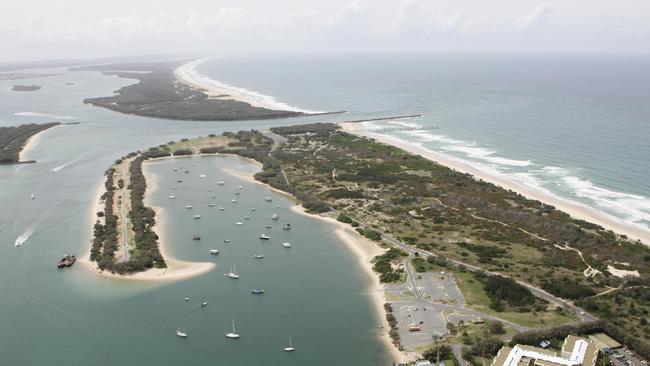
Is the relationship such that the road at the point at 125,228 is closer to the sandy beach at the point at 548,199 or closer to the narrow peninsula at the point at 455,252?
the narrow peninsula at the point at 455,252

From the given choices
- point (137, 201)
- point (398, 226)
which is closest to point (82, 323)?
point (137, 201)

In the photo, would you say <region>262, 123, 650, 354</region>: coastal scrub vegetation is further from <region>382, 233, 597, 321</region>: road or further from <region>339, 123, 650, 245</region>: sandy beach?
<region>339, 123, 650, 245</region>: sandy beach

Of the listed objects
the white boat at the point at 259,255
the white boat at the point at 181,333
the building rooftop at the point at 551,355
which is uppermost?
the building rooftop at the point at 551,355

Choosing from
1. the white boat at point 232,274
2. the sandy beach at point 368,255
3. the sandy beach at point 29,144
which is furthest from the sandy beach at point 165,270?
the sandy beach at point 29,144

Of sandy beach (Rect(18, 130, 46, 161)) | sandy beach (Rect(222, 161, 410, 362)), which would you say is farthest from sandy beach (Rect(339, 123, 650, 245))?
sandy beach (Rect(18, 130, 46, 161))

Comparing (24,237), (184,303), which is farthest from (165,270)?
(24,237)
